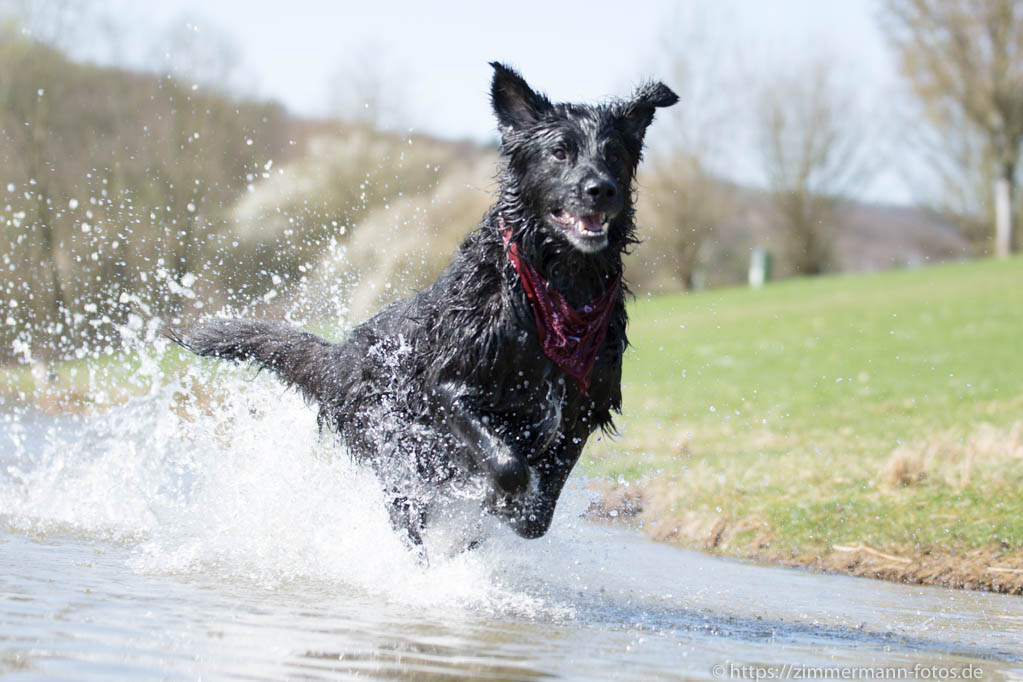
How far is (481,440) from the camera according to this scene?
4.88m

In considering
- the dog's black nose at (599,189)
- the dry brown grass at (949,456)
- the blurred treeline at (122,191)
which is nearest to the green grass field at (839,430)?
the dry brown grass at (949,456)

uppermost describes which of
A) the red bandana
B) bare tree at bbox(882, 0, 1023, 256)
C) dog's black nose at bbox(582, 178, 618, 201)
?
bare tree at bbox(882, 0, 1023, 256)

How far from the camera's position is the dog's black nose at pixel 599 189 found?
15.4ft

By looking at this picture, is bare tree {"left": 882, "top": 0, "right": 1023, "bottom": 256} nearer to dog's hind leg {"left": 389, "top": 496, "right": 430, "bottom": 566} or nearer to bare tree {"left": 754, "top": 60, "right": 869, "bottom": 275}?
bare tree {"left": 754, "top": 60, "right": 869, "bottom": 275}

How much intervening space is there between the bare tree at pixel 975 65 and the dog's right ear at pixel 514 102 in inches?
1189

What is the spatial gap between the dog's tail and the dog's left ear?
2.12m

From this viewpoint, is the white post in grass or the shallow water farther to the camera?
the white post in grass

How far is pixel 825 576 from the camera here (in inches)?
257

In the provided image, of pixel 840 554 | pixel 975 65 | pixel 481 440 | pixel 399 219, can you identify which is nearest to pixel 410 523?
pixel 481 440

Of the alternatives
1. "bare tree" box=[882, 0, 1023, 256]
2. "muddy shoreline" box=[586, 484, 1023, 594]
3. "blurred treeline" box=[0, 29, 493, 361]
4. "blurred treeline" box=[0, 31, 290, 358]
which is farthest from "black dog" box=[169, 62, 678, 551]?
"bare tree" box=[882, 0, 1023, 256]

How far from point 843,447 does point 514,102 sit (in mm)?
5837

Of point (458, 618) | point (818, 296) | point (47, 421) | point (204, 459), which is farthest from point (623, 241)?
point (818, 296)

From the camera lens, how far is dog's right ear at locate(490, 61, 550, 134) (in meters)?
5.04

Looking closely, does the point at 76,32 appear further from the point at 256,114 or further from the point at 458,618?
the point at 458,618
